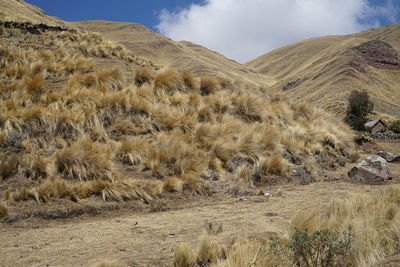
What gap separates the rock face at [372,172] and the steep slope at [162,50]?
57.0m

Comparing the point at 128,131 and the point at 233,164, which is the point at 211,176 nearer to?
the point at 233,164

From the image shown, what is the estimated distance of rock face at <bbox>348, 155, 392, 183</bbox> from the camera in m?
8.17

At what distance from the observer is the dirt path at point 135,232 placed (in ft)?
11.7

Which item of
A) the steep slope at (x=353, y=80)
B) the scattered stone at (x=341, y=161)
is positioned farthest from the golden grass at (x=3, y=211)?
the steep slope at (x=353, y=80)

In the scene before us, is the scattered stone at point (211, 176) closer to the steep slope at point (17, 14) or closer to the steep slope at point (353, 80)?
the steep slope at point (17, 14)

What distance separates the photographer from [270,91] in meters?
14.0

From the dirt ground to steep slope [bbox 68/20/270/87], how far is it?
195ft

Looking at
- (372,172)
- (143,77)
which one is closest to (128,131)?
(143,77)

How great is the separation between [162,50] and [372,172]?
279 ft

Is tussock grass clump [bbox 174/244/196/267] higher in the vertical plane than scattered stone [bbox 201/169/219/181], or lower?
lower

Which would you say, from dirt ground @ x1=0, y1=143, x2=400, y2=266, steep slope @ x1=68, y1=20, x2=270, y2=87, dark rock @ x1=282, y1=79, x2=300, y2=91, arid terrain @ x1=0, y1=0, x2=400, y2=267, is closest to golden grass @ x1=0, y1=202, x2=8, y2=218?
arid terrain @ x1=0, y1=0, x2=400, y2=267

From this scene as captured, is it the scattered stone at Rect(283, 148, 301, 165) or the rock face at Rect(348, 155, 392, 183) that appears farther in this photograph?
the scattered stone at Rect(283, 148, 301, 165)

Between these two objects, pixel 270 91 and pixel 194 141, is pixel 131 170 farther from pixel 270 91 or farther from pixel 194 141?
pixel 270 91

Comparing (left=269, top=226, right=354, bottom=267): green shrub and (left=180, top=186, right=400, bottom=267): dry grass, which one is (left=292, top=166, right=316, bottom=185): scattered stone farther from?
(left=269, top=226, right=354, bottom=267): green shrub
